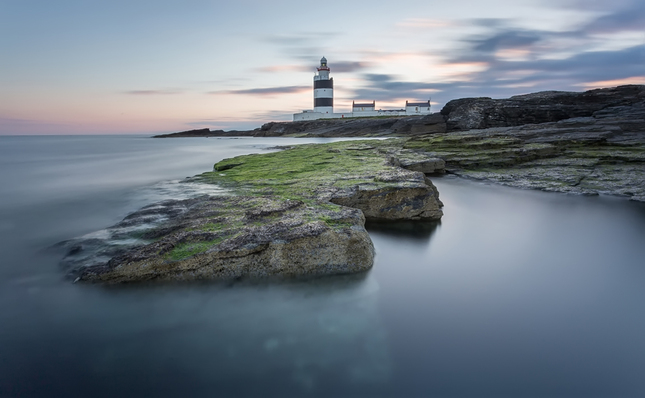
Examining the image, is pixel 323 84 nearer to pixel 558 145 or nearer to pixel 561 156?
pixel 558 145

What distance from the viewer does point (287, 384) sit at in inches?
144

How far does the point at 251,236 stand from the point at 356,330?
2.22 m

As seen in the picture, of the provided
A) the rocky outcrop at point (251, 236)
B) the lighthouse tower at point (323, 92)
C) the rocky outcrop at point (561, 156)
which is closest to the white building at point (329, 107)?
the lighthouse tower at point (323, 92)

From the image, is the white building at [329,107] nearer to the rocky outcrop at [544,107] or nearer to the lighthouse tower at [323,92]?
the lighthouse tower at [323,92]

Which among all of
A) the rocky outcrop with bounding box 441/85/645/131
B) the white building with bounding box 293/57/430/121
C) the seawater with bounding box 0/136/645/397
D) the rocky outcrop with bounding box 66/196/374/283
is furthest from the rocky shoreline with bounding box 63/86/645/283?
the white building with bounding box 293/57/430/121

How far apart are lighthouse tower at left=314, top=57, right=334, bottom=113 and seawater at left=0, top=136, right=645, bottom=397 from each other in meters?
81.8

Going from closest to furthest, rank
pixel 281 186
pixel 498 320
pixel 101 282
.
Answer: pixel 498 320, pixel 101 282, pixel 281 186

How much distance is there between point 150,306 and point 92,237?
333cm

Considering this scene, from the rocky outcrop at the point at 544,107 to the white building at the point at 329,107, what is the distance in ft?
160

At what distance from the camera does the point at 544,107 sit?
33500mm

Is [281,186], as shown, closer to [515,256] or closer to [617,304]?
[515,256]

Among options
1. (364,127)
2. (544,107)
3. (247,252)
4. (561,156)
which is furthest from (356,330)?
(364,127)

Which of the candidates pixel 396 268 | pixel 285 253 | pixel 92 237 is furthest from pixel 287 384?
pixel 92 237

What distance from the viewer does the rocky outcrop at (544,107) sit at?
31.5m
